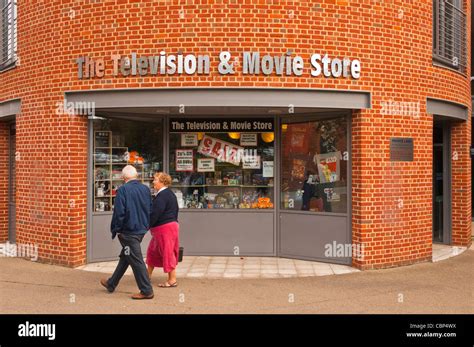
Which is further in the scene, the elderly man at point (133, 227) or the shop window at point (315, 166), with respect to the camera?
the shop window at point (315, 166)

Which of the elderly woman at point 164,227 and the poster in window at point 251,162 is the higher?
the poster in window at point 251,162

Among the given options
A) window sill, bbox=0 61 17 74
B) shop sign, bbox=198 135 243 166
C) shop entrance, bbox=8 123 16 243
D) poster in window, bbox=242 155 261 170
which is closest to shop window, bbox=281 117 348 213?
poster in window, bbox=242 155 261 170

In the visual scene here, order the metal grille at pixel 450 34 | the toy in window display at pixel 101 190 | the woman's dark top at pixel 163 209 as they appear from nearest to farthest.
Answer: the woman's dark top at pixel 163 209
the toy in window display at pixel 101 190
the metal grille at pixel 450 34

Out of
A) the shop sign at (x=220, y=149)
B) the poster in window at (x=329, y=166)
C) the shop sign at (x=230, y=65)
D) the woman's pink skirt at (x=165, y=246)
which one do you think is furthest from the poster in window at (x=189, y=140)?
the woman's pink skirt at (x=165, y=246)

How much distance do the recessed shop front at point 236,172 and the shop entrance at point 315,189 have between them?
0.06ft

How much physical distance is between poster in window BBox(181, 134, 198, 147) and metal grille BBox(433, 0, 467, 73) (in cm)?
458

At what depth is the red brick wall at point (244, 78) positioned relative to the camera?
27.0 ft

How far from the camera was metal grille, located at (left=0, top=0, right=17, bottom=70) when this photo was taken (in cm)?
1001

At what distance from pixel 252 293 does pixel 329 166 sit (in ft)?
10.2

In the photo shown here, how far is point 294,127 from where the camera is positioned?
9562 millimetres

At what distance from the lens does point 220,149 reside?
974cm

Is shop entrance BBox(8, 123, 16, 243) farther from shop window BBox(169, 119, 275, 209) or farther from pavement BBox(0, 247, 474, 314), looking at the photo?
shop window BBox(169, 119, 275, 209)

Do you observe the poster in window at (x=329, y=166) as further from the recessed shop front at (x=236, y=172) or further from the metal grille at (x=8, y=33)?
the metal grille at (x=8, y=33)

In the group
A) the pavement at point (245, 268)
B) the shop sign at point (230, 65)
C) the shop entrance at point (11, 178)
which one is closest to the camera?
the pavement at point (245, 268)
